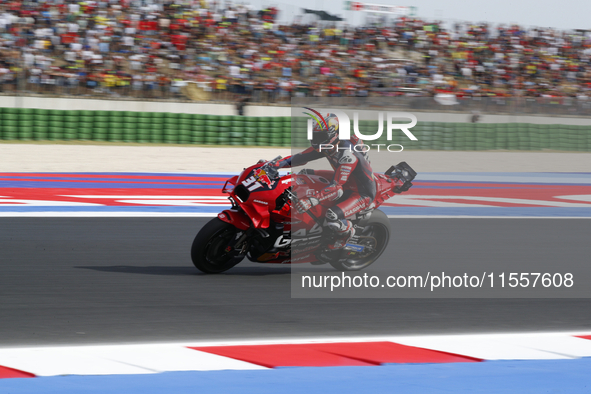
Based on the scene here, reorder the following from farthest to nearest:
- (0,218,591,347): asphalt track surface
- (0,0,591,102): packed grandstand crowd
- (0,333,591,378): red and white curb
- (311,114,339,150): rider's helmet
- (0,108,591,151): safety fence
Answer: (0,0,591,102): packed grandstand crowd → (0,108,591,151): safety fence → (311,114,339,150): rider's helmet → (0,218,591,347): asphalt track surface → (0,333,591,378): red and white curb

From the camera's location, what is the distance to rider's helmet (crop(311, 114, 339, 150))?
Answer: 588 centimetres

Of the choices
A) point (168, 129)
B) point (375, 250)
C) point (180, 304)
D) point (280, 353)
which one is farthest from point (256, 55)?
point (280, 353)

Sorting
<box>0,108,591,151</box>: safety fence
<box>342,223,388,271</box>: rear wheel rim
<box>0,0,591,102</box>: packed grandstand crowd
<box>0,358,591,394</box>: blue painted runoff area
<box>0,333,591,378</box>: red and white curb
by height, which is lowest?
<box>0,108,591,151</box>: safety fence

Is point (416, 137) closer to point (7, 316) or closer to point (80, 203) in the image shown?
point (7, 316)

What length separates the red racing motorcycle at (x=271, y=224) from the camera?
19.4 ft

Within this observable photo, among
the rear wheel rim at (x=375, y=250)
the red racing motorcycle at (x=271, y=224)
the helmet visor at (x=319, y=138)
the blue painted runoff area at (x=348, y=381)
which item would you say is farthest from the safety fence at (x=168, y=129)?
the blue painted runoff area at (x=348, y=381)

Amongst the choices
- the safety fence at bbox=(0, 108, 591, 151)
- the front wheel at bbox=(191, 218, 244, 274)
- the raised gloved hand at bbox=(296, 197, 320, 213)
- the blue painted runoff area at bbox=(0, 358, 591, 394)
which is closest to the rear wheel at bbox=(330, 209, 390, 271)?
the raised gloved hand at bbox=(296, 197, 320, 213)

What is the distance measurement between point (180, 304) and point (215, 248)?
1.01 metres

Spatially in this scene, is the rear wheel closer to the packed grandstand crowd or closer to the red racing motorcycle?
the red racing motorcycle

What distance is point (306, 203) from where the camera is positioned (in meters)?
5.93

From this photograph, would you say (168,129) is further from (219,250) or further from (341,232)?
(341,232)

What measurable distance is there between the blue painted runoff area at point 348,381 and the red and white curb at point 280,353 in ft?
0.34

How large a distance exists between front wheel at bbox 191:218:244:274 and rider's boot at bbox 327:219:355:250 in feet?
2.26

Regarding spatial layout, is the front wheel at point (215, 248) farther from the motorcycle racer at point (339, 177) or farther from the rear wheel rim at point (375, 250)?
the rear wheel rim at point (375, 250)
